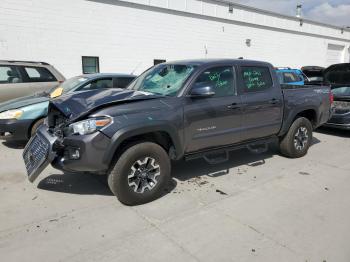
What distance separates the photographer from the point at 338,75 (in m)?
9.29

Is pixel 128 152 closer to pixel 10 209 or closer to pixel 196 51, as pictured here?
pixel 10 209

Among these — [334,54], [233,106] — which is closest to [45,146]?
[233,106]

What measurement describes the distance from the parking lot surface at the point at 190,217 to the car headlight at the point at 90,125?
3.22 feet

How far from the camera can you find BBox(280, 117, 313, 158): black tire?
232 inches

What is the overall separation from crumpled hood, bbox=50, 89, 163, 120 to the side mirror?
0.48 meters

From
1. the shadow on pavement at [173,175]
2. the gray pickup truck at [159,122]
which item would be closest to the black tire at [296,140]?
the gray pickup truck at [159,122]

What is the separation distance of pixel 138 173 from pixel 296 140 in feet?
11.3

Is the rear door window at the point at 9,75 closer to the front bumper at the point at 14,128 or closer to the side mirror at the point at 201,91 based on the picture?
the front bumper at the point at 14,128

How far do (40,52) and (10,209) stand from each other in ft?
28.4

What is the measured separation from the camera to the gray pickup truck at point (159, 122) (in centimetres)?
370

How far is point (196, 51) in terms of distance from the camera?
52.1 ft

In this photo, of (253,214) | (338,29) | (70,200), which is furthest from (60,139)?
(338,29)

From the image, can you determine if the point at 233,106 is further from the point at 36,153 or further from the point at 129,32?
the point at 129,32

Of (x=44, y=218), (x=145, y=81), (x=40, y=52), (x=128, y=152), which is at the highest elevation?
(x=40, y=52)
